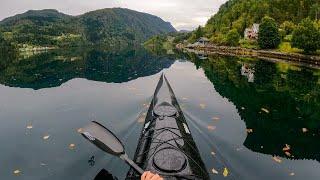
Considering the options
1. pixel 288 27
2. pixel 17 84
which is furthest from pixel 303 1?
pixel 17 84

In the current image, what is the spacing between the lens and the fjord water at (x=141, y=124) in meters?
12.4

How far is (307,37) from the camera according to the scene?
68062mm

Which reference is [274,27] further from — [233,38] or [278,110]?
[278,110]

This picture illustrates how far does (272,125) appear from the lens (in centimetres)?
1897

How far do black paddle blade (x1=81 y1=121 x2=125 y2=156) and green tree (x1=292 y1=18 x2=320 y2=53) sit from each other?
69.0 metres

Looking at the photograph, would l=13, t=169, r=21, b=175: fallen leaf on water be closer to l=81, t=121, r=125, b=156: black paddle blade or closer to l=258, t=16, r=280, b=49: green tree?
l=81, t=121, r=125, b=156: black paddle blade

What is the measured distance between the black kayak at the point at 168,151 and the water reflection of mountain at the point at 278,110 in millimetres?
4982

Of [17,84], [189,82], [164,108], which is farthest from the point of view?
[189,82]

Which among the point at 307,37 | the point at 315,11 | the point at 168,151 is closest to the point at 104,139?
the point at 168,151

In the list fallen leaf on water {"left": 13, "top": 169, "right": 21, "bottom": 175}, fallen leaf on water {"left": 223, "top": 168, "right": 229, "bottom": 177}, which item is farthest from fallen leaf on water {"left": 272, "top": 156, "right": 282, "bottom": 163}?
fallen leaf on water {"left": 13, "top": 169, "right": 21, "bottom": 175}

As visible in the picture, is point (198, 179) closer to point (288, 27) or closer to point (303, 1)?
point (288, 27)

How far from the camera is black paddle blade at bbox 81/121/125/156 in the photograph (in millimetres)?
6172

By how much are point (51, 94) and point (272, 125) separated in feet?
56.7

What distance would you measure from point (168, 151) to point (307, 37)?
6810 cm
